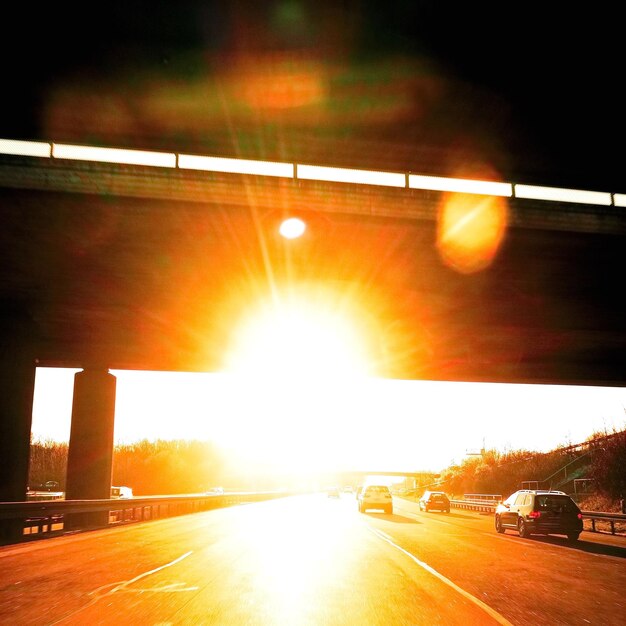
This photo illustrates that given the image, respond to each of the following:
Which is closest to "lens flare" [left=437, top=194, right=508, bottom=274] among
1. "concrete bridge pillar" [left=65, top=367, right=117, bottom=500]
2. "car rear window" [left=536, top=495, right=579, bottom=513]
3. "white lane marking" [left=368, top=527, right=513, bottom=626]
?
"white lane marking" [left=368, top=527, right=513, bottom=626]

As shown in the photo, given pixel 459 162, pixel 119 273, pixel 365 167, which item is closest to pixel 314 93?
pixel 365 167

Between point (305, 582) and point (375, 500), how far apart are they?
31.8 m

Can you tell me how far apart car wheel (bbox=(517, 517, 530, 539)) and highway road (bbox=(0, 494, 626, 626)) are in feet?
12.7

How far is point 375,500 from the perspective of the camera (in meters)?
42.2

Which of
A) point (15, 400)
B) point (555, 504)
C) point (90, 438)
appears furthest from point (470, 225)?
point (90, 438)

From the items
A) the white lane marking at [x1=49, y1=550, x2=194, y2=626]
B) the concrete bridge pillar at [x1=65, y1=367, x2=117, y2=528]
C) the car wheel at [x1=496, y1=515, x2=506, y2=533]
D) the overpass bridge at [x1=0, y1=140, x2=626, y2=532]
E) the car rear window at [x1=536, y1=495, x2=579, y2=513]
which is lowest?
the car wheel at [x1=496, y1=515, x2=506, y2=533]

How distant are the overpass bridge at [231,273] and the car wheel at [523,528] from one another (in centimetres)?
650

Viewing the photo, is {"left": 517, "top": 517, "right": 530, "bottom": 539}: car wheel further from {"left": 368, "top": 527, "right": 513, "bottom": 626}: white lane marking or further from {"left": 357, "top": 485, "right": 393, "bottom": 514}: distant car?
{"left": 357, "top": 485, "right": 393, "bottom": 514}: distant car

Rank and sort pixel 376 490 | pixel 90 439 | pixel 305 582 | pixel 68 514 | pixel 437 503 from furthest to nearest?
1. pixel 437 503
2. pixel 376 490
3. pixel 90 439
4. pixel 68 514
5. pixel 305 582

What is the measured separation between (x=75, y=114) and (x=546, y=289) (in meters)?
13.8

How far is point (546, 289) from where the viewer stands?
2072 cm

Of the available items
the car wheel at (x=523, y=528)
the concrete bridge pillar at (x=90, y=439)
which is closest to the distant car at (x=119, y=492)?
the concrete bridge pillar at (x=90, y=439)

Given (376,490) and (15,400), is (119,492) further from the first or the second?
(15,400)

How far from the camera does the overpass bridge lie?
15922 mm
